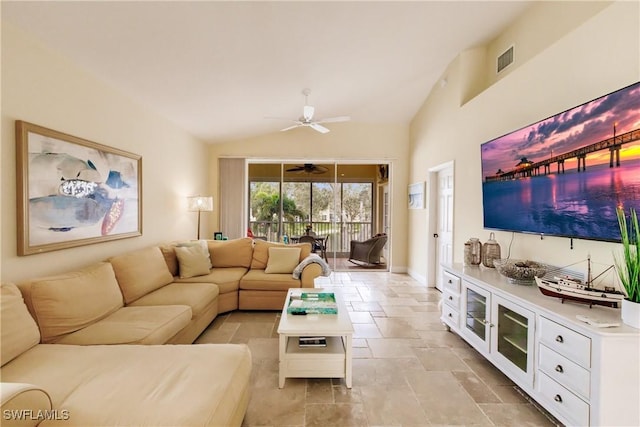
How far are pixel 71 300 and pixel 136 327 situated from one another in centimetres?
48

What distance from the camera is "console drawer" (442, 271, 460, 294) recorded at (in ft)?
9.84

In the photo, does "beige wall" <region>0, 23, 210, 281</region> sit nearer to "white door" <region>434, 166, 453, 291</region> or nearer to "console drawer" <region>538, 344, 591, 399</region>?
"console drawer" <region>538, 344, 591, 399</region>

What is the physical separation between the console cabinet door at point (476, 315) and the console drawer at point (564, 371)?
1.85 ft

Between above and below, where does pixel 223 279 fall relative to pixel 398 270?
above

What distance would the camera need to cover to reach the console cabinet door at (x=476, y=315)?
2.50 metres

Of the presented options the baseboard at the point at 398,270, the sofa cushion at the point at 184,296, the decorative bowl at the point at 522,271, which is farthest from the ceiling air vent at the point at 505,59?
the sofa cushion at the point at 184,296

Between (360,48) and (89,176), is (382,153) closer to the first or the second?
(360,48)

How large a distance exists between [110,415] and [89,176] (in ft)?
7.60

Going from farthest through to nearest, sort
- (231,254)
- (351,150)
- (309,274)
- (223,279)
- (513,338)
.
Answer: (351,150)
(231,254)
(309,274)
(223,279)
(513,338)

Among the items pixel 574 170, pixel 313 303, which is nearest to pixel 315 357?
pixel 313 303

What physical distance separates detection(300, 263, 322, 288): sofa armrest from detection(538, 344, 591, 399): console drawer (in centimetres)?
243

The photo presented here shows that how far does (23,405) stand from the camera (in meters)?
1.13

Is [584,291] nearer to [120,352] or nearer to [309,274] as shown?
[309,274]

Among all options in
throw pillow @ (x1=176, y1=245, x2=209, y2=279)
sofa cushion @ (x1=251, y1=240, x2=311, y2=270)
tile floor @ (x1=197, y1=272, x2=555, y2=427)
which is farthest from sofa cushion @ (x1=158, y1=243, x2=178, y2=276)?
sofa cushion @ (x1=251, y1=240, x2=311, y2=270)
